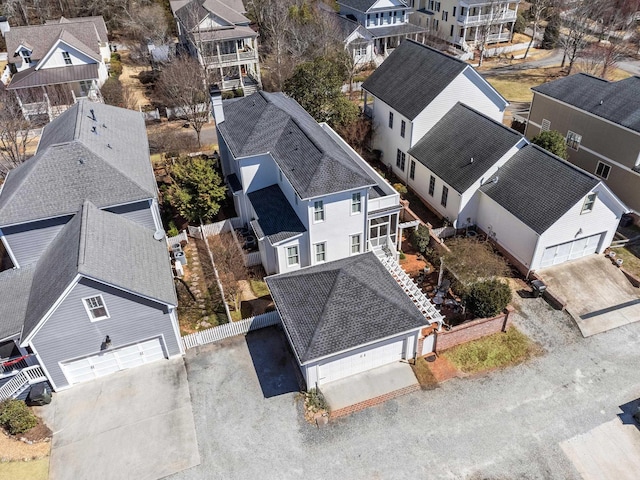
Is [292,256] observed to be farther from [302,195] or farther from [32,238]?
[32,238]

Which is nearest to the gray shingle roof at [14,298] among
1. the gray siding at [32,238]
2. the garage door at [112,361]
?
the gray siding at [32,238]

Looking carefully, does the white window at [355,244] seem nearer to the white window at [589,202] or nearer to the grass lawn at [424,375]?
the grass lawn at [424,375]

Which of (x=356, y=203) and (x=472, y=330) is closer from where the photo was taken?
(x=472, y=330)

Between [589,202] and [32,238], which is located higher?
[32,238]

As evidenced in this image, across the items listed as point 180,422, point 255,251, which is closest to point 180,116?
point 255,251

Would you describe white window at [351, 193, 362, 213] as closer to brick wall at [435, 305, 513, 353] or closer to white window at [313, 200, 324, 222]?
white window at [313, 200, 324, 222]

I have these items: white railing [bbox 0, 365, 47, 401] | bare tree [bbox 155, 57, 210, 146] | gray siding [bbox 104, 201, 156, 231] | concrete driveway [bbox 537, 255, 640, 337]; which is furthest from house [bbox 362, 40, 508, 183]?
white railing [bbox 0, 365, 47, 401]

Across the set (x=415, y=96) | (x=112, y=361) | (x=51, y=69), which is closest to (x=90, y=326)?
(x=112, y=361)
